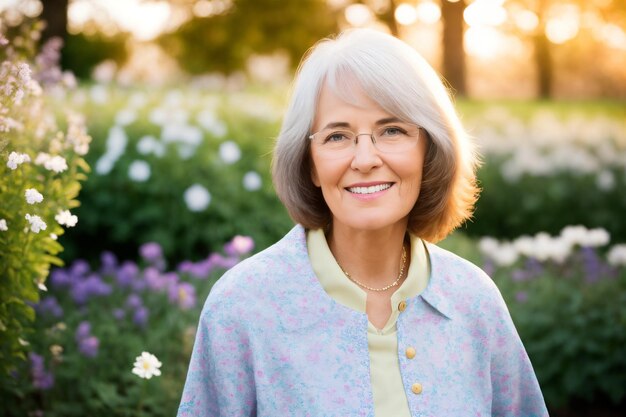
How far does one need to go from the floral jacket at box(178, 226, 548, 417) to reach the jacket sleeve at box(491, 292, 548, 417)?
0.20 feet

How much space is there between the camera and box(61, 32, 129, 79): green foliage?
16.1 metres

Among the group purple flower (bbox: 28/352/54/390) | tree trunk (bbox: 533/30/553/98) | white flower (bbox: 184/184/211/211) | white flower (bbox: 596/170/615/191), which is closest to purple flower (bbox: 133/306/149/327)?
purple flower (bbox: 28/352/54/390)

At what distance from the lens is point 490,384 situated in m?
2.22

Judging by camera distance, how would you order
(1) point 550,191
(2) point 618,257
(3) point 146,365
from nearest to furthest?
(3) point 146,365
(2) point 618,257
(1) point 550,191

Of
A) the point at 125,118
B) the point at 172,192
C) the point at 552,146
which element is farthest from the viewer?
the point at 552,146

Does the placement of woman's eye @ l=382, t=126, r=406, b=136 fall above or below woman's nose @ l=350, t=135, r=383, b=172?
above

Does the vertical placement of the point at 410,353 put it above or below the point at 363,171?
below

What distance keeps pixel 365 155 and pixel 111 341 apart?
2.04m

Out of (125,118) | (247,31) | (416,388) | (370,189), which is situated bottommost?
(416,388)

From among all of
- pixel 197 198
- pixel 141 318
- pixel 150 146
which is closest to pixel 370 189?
pixel 141 318

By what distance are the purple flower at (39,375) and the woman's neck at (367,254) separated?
1609 millimetres

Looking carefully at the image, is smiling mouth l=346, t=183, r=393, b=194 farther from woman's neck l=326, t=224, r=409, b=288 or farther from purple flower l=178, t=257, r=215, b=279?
purple flower l=178, t=257, r=215, b=279

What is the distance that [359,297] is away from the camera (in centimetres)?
213

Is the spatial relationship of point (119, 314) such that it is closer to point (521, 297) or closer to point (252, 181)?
point (252, 181)
